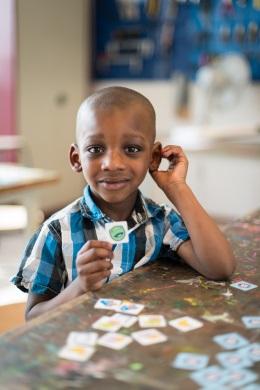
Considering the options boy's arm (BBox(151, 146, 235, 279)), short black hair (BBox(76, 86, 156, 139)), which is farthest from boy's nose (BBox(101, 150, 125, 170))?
boy's arm (BBox(151, 146, 235, 279))

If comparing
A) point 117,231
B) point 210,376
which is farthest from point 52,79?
point 210,376

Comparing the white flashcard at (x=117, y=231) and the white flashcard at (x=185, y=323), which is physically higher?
the white flashcard at (x=117, y=231)

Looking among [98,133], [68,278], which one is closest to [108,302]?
[68,278]

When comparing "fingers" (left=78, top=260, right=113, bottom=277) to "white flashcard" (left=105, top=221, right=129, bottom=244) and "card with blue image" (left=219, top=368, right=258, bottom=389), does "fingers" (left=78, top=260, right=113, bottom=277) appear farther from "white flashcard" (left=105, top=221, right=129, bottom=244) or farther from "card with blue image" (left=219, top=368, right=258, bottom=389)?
"card with blue image" (left=219, top=368, right=258, bottom=389)

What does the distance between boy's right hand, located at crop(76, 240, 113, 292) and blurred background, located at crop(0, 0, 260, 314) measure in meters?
2.74

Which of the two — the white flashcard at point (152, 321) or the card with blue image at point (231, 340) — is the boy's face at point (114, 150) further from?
the card with blue image at point (231, 340)

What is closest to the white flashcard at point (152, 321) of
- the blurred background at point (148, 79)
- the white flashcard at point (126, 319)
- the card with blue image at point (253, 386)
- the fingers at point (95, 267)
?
the white flashcard at point (126, 319)

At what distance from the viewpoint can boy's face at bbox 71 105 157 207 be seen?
1.25m

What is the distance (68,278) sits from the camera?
1.35 metres

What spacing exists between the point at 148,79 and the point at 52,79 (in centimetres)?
91

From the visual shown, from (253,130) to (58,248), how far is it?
3.50 meters

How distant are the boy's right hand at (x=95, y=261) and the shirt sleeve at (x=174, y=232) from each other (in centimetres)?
33

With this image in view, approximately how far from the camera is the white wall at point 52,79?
17.2 ft

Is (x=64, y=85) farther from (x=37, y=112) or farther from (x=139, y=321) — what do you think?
(x=139, y=321)
